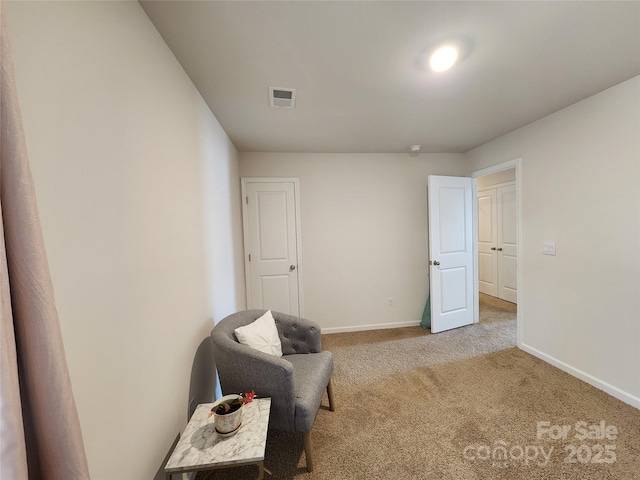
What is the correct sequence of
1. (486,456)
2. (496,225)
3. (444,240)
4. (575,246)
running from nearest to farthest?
(486,456)
(575,246)
(444,240)
(496,225)

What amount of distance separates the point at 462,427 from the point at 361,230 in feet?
7.13

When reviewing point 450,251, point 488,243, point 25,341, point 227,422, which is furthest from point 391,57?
point 488,243

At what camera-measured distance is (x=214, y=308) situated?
6.19 ft

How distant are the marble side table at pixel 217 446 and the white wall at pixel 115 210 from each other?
0.12 meters

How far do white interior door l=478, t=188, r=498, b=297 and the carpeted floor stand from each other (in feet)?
7.89

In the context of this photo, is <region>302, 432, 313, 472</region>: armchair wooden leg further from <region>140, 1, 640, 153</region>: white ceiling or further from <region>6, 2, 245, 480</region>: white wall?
<region>140, 1, 640, 153</region>: white ceiling

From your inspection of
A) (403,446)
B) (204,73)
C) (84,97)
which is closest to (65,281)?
(84,97)

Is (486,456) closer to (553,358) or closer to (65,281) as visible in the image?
(553,358)

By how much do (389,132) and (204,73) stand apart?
5.80 ft

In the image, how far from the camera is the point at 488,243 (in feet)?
15.3

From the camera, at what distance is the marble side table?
98 cm

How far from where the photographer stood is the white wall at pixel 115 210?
25.7 inches

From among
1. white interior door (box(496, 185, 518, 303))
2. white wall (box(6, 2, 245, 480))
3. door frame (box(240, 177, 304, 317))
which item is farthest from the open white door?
white wall (box(6, 2, 245, 480))

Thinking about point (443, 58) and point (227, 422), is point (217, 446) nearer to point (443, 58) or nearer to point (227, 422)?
→ point (227, 422)
